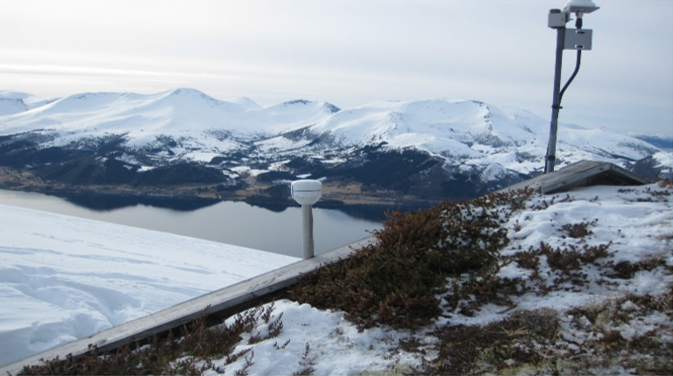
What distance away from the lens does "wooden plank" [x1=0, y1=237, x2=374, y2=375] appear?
16.1 ft

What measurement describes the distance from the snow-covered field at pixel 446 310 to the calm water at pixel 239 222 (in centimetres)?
2898

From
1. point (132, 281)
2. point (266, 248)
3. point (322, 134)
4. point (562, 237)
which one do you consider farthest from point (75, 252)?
point (322, 134)

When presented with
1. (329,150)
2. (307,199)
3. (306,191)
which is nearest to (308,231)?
(307,199)

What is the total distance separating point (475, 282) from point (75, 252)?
12157mm

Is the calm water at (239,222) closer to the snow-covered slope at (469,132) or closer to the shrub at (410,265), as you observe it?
the shrub at (410,265)

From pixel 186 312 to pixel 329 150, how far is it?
464ft

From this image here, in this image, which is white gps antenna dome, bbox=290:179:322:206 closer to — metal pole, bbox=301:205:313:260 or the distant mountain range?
metal pole, bbox=301:205:313:260

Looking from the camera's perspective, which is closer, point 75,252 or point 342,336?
point 342,336

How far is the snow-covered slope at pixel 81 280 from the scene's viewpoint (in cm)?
722

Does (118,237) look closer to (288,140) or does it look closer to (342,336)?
(342,336)

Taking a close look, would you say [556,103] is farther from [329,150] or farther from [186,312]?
[329,150]

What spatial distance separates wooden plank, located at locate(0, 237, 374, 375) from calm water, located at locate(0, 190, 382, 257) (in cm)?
3249

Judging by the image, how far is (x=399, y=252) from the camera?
5.55 metres

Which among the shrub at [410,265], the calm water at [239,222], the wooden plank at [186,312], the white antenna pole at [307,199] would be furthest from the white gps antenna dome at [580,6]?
the calm water at [239,222]
